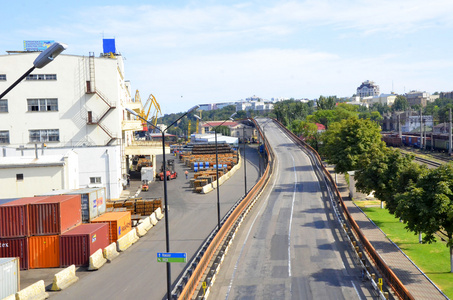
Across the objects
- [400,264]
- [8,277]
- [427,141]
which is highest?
[427,141]

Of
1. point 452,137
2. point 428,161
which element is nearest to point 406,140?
point 452,137

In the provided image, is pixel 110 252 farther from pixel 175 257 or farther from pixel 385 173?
pixel 385 173

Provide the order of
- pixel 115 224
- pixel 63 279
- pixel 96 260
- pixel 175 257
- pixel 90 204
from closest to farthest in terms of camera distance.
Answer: pixel 175 257, pixel 63 279, pixel 96 260, pixel 115 224, pixel 90 204

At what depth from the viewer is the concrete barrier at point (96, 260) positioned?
26781 millimetres

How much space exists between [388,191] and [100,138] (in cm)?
3531

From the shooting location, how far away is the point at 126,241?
3228 centimetres

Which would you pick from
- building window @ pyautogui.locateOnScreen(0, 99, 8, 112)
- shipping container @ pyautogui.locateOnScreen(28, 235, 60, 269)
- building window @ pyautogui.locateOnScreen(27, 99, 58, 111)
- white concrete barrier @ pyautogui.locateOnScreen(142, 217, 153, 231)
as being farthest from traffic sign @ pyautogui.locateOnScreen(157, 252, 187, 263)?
building window @ pyautogui.locateOnScreen(0, 99, 8, 112)

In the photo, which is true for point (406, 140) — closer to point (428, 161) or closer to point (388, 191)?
point (428, 161)

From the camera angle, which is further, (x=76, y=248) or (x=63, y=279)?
(x=76, y=248)

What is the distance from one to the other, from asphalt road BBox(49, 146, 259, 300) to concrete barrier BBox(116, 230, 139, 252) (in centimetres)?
40

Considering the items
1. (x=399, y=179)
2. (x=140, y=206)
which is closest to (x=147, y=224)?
(x=140, y=206)

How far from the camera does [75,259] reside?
28.0 meters

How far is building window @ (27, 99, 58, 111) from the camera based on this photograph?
54250mm

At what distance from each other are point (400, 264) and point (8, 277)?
2331 centimetres
